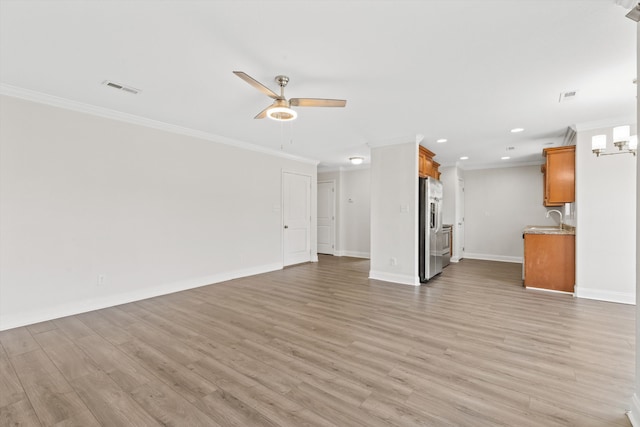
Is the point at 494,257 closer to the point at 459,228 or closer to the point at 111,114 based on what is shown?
the point at 459,228

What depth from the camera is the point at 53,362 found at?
2.38 m

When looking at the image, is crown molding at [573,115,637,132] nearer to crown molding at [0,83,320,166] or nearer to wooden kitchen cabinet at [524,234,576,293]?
wooden kitchen cabinet at [524,234,576,293]

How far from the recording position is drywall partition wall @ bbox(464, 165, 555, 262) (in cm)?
722

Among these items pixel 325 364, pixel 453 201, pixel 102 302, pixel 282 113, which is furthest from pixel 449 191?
pixel 102 302

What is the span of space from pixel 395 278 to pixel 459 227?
144 inches

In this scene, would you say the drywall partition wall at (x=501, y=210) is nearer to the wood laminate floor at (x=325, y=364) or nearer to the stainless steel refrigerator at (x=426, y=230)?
the stainless steel refrigerator at (x=426, y=230)

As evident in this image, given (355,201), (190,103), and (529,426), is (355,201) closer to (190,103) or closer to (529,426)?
(190,103)

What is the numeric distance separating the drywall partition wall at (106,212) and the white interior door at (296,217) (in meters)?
1.13

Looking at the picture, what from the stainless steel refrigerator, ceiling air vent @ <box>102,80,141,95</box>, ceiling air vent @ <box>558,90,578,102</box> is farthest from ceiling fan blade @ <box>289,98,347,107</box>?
the stainless steel refrigerator

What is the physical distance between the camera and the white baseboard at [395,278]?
4910 mm

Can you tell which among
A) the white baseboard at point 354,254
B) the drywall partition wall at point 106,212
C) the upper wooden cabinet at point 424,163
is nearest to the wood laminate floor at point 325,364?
the drywall partition wall at point 106,212

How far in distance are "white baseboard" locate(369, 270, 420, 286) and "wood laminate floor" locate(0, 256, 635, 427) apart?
0.98 m

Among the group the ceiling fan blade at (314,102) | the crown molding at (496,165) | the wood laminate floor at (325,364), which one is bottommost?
the wood laminate floor at (325,364)

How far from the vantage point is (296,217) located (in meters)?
6.83
